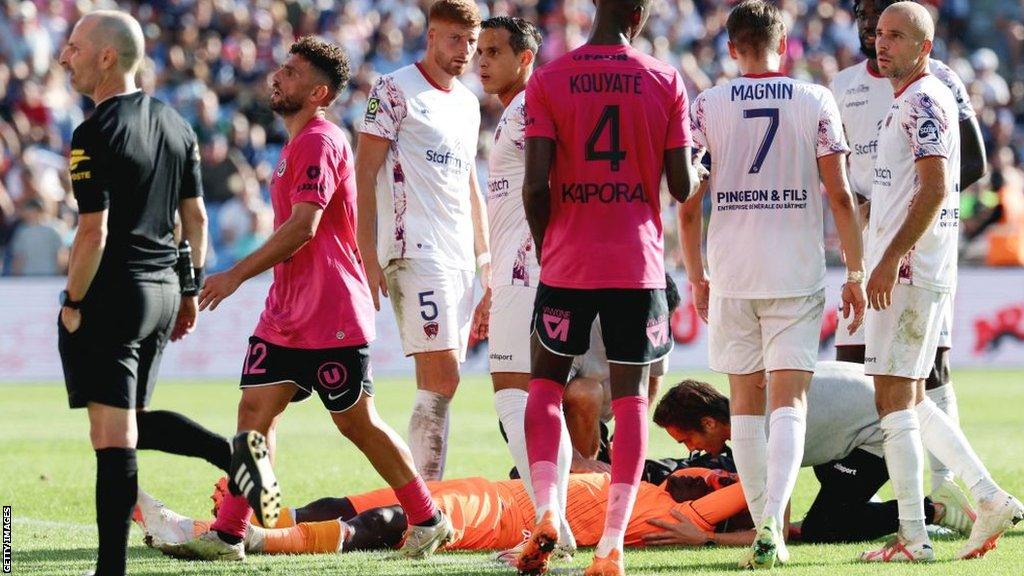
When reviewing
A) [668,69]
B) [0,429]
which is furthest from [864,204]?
[0,429]

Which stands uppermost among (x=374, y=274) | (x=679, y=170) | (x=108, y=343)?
(x=679, y=170)

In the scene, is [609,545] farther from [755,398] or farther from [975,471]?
[975,471]

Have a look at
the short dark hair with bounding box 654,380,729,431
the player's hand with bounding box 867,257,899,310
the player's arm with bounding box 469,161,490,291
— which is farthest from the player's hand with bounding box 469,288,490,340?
the player's hand with bounding box 867,257,899,310

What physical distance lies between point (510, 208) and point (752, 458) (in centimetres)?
165

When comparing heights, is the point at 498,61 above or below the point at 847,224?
above

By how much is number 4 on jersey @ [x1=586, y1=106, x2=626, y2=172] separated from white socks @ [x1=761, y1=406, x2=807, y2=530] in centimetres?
137

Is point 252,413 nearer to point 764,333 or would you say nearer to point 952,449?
point 764,333

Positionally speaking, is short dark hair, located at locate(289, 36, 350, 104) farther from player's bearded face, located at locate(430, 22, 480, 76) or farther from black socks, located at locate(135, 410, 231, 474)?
black socks, located at locate(135, 410, 231, 474)

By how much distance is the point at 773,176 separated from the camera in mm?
6828

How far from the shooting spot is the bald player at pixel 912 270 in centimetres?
677

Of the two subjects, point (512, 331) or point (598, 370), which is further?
point (598, 370)

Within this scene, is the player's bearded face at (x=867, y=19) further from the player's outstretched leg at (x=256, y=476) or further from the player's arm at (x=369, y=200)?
the player's outstretched leg at (x=256, y=476)

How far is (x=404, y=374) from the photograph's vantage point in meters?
19.1

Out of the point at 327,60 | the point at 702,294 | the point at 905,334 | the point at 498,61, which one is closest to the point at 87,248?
the point at 327,60
